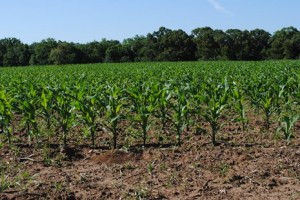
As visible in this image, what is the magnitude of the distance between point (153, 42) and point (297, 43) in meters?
28.7

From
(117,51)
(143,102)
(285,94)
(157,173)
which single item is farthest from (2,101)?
(117,51)

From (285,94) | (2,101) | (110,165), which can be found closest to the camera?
(110,165)

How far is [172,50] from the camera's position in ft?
279

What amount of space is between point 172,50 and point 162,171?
8054 cm

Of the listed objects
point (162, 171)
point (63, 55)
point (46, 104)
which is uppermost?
point (63, 55)

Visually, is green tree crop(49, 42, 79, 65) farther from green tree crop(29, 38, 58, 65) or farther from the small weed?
the small weed

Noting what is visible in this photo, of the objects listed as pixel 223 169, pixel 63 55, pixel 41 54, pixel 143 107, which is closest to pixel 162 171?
pixel 223 169

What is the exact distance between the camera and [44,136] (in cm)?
752

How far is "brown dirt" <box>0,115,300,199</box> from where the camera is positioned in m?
4.46

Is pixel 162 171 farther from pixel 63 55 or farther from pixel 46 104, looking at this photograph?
pixel 63 55

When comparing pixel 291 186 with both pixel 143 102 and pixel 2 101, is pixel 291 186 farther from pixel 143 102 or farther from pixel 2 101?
pixel 2 101

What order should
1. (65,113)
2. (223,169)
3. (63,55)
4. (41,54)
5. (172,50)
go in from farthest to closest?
(41,54)
(172,50)
(63,55)
(65,113)
(223,169)

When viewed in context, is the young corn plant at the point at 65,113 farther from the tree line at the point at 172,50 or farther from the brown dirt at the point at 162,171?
the tree line at the point at 172,50

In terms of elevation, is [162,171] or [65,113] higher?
[65,113]
